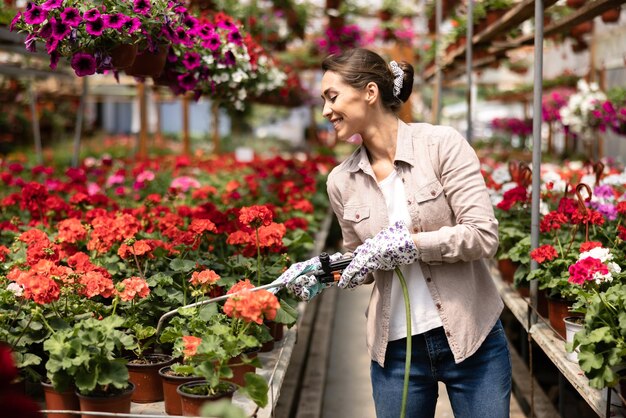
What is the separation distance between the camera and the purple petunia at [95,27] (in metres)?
2.43

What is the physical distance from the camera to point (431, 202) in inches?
80.3

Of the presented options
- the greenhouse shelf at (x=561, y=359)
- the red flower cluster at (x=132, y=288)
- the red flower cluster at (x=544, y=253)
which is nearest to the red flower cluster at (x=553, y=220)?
the red flower cluster at (x=544, y=253)

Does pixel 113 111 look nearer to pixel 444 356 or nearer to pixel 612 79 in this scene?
pixel 612 79

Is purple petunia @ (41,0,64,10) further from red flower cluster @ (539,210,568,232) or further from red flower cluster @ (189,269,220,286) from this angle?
red flower cluster @ (539,210,568,232)

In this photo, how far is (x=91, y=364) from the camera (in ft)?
6.48

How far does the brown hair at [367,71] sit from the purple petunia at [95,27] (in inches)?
30.3

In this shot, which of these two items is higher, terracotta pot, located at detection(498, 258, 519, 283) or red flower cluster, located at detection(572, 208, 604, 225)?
red flower cluster, located at detection(572, 208, 604, 225)

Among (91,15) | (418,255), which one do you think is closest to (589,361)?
(418,255)

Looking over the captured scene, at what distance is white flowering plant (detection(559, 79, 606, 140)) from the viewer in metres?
6.67

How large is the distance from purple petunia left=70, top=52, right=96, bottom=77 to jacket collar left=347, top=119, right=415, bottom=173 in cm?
96

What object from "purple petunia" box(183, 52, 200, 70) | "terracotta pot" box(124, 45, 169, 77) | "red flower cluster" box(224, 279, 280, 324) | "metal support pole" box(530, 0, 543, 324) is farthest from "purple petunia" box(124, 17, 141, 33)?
"metal support pole" box(530, 0, 543, 324)

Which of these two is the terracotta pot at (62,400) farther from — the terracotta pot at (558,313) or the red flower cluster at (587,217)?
the red flower cluster at (587,217)

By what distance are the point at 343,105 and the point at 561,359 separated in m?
1.25

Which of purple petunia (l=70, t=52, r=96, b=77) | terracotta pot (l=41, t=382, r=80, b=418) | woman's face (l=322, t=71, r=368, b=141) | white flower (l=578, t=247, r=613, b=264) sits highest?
purple petunia (l=70, t=52, r=96, b=77)
